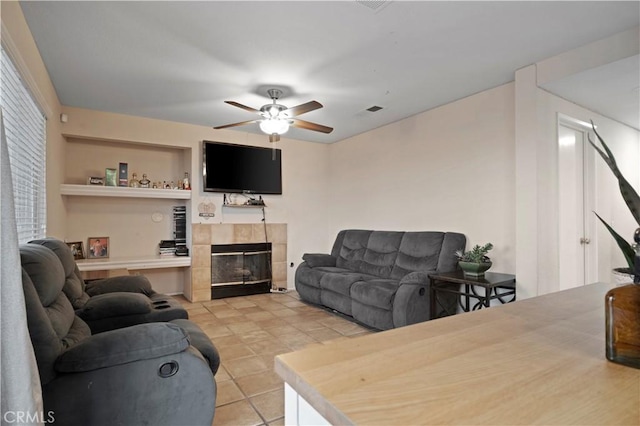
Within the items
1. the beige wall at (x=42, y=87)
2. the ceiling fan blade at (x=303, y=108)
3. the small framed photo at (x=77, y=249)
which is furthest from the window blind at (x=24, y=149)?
the ceiling fan blade at (x=303, y=108)

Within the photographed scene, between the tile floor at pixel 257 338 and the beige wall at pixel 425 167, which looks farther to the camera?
the beige wall at pixel 425 167

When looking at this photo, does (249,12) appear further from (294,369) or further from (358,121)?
(358,121)

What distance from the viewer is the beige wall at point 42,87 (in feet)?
6.73

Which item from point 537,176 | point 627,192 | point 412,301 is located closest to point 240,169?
point 412,301

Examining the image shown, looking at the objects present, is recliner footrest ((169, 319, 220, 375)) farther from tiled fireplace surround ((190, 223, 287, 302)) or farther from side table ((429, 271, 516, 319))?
tiled fireplace surround ((190, 223, 287, 302))

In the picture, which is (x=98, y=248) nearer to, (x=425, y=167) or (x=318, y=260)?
(x=318, y=260)

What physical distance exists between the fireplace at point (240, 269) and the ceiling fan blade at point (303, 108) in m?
2.55

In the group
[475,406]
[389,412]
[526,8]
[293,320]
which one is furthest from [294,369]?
[293,320]

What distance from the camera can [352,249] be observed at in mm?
4953

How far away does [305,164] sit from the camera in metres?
5.95

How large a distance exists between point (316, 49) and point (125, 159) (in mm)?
3572

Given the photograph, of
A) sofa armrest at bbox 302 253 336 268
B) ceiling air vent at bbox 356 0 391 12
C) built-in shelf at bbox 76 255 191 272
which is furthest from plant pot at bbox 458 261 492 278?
built-in shelf at bbox 76 255 191 272

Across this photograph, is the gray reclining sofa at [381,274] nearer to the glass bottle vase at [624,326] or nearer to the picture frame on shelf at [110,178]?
the glass bottle vase at [624,326]

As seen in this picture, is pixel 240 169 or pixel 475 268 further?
pixel 240 169
